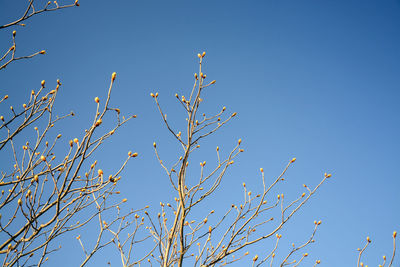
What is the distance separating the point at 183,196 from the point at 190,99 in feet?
3.30

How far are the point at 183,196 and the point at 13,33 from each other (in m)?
2.26

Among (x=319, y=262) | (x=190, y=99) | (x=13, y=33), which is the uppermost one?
(x=13, y=33)

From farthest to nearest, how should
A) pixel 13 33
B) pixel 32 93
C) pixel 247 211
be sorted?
pixel 247 211 → pixel 32 93 → pixel 13 33

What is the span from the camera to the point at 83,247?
319 centimetres

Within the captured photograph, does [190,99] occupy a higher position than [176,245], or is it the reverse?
[190,99]

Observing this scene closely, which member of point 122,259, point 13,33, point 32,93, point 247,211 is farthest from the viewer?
point 122,259

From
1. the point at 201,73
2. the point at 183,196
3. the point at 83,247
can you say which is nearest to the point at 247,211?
the point at 183,196

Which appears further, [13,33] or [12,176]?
[12,176]

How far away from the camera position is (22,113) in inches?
97.7

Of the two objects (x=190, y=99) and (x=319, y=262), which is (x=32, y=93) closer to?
(x=190, y=99)

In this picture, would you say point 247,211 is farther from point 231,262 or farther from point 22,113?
point 22,113

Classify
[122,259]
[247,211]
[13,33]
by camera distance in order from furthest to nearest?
[122,259] → [247,211] → [13,33]

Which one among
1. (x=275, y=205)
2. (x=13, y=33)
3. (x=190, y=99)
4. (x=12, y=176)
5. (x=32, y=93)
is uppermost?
(x=13, y=33)

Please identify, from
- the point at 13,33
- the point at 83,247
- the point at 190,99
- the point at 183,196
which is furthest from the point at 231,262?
the point at 13,33
